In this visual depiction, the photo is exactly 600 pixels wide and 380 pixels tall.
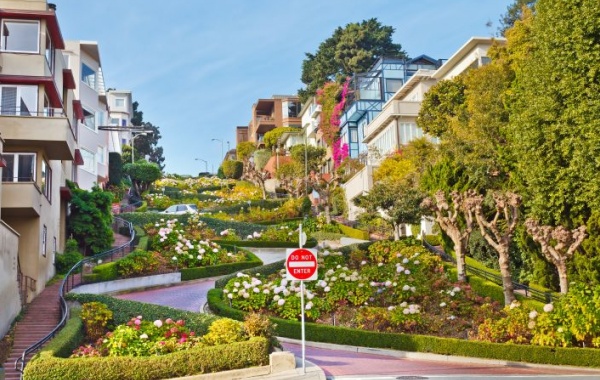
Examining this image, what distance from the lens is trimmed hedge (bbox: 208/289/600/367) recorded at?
22.5 m

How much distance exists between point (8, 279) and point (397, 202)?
19236mm

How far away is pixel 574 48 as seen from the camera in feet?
94.5

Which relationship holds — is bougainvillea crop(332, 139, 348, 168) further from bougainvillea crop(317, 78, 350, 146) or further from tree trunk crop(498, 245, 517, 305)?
tree trunk crop(498, 245, 517, 305)

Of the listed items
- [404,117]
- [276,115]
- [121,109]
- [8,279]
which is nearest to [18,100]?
[8,279]

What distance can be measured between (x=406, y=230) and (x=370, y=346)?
28389mm

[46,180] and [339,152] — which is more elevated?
[339,152]

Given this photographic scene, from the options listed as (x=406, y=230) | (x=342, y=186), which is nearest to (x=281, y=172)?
(x=342, y=186)

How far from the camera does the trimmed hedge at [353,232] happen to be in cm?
4840

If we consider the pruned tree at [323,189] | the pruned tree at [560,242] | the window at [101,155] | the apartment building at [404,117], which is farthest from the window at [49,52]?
the apartment building at [404,117]

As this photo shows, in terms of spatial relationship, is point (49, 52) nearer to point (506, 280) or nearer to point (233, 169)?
point (506, 280)

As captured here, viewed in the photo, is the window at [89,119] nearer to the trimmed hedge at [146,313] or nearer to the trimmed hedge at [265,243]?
the trimmed hedge at [265,243]

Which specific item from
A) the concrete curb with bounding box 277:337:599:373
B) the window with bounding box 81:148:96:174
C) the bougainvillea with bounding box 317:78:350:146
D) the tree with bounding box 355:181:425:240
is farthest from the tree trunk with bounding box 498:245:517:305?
the bougainvillea with bounding box 317:78:350:146

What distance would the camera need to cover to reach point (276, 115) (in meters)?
115

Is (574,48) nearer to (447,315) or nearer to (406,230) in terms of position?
(447,315)
